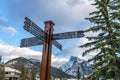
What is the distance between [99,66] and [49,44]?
8960 mm

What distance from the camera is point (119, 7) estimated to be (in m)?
20.7

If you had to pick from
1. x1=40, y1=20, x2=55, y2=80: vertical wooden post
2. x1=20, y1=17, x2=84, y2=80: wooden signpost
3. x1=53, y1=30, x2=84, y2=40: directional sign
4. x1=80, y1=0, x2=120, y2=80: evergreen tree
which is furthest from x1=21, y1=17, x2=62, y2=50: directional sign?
x1=80, y1=0, x2=120, y2=80: evergreen tree

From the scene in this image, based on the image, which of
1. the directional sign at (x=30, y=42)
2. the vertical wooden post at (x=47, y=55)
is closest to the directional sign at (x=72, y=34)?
the vertical wooden post at (x=47, y=55)

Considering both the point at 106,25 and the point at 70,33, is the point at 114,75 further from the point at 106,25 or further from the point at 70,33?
the point at 70,33

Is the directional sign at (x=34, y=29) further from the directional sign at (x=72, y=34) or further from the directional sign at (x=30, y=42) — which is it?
the directional sign at (x=72, y=34)

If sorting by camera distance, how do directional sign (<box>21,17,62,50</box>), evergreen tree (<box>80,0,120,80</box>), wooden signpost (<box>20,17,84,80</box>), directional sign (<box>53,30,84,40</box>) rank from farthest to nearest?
evergreen tree (<box>80,0,120,80</box>) → directional sign (<box>53,30,84,40</box>) → wooden signpost (<box>20,17,84,80</box>) → directional sign (<box>21,17,62,50</box>)

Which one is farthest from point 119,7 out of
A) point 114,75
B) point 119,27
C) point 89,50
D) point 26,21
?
point 26,21

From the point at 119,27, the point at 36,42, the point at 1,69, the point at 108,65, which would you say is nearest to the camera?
the point at 36,42

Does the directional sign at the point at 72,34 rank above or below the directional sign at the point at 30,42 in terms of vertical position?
above

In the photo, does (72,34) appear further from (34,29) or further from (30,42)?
(30,42)

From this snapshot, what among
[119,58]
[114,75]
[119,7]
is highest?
[119,7]

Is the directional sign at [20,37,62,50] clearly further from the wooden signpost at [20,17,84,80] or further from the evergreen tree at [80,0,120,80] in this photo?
the evergreen tree at [80,0,120,80]

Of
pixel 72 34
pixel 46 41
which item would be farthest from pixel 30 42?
pixel 72 34

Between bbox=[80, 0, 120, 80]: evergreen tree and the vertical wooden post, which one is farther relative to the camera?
bbox=[80, 0, 120, 80]: evergreen tree
